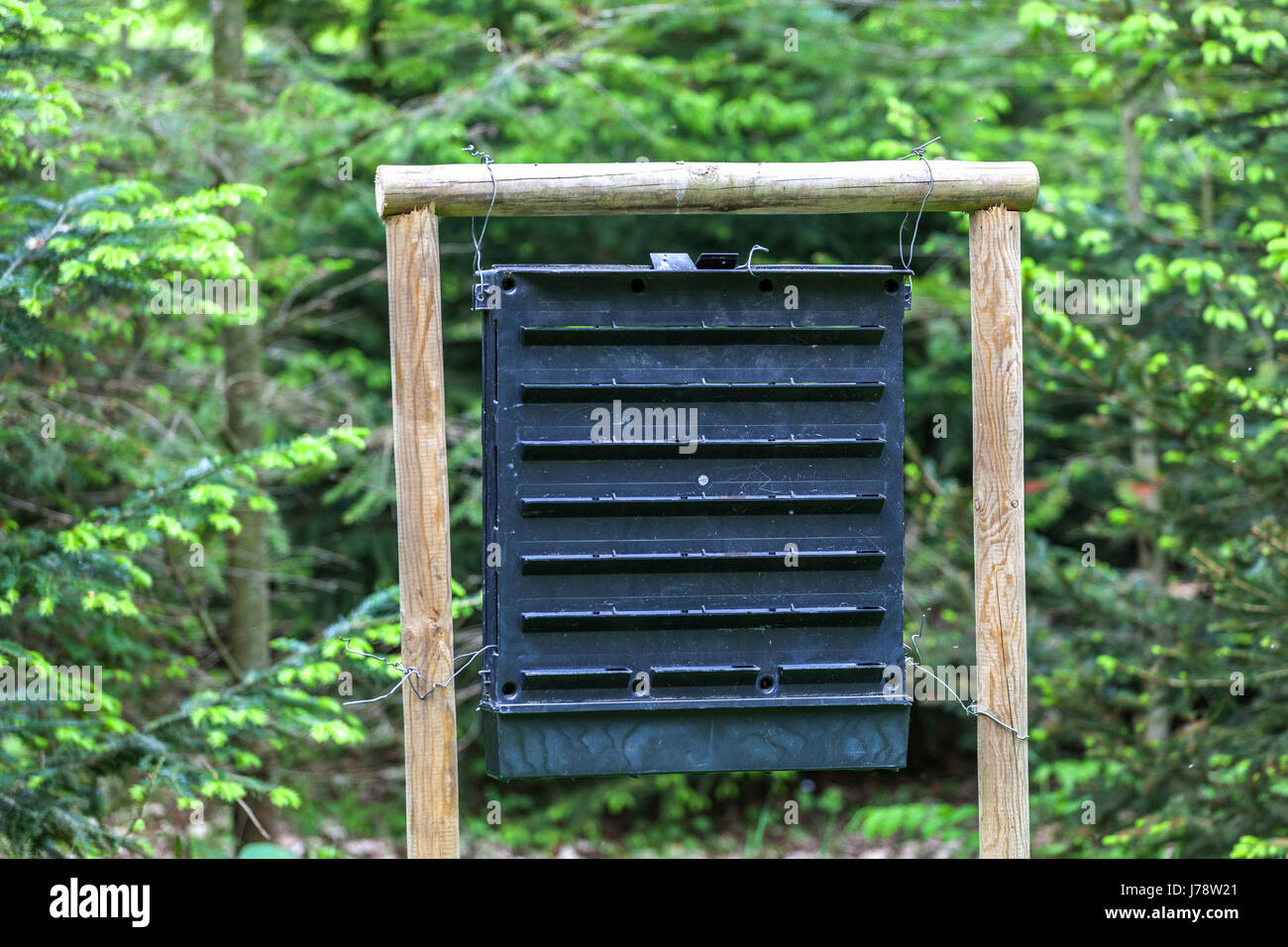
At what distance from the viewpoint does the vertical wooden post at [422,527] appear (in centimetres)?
313

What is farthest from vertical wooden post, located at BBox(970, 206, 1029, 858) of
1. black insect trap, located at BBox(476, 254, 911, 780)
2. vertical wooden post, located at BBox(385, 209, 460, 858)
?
vertical wooden post, located at BBox(385, 209, 460, 858)

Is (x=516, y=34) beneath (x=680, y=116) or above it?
above

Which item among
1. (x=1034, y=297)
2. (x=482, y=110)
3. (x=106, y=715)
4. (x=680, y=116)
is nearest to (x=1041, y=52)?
(x=680, y=116)

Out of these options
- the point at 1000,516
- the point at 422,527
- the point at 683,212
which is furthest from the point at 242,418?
the point at 1000,516

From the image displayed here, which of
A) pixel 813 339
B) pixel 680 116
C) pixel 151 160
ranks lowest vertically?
pixel 813 339

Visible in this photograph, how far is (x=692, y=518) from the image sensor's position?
3119mm

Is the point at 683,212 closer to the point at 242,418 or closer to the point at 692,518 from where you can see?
the point at 692,518

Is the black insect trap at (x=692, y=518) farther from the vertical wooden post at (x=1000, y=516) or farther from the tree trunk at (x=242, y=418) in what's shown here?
the tree trunk at (x=242, y=418)

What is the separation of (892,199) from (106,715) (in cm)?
407

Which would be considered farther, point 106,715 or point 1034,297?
point 1034,297

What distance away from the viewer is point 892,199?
10.8 feet

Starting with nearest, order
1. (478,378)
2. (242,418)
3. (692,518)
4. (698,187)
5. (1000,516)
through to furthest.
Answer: (692,518)
(698,187)
(1000,516)
(242,418)
(478,378)

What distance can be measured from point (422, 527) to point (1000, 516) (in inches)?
62.2
